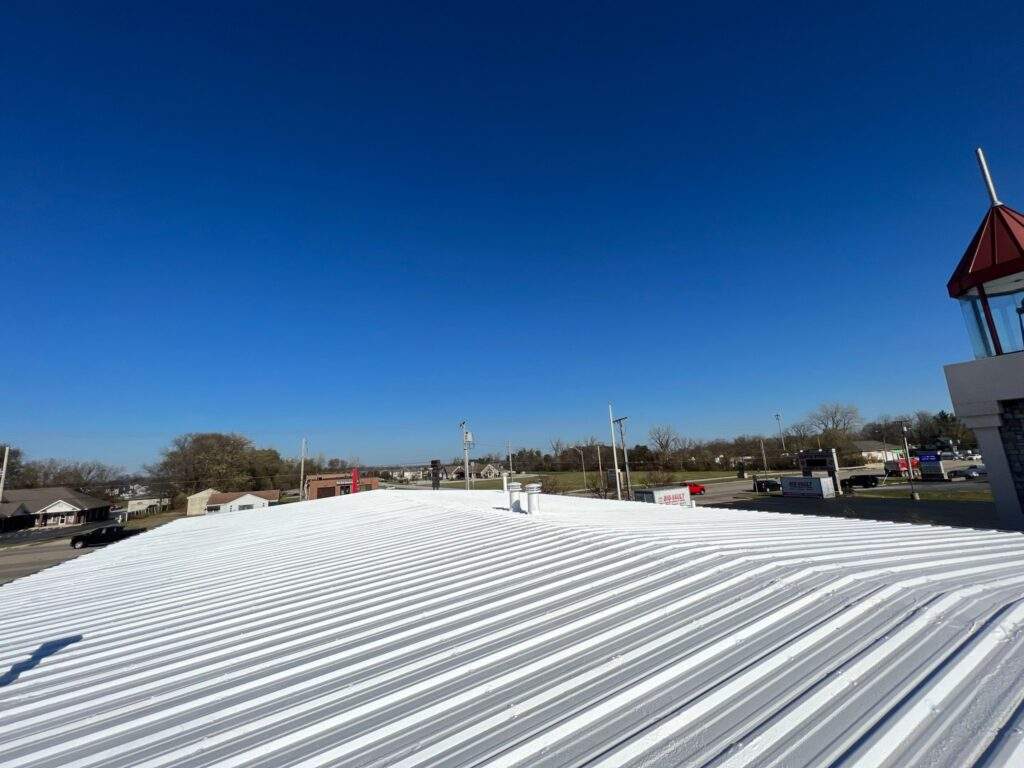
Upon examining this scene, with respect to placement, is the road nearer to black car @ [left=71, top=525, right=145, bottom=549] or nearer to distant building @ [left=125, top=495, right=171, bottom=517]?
black car @ [left=71, top=525, right=145, bottom=549]

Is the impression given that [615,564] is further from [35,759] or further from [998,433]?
[998,433]

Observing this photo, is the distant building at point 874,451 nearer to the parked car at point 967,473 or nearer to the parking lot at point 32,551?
the parked car at point 967,473

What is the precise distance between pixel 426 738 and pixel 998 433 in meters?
13.9

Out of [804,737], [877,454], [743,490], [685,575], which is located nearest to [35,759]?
[804,737]

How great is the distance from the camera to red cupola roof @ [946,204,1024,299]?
941cm

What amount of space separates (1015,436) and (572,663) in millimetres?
12893

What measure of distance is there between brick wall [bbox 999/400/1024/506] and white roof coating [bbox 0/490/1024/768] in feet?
21.1

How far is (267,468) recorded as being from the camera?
59250mm

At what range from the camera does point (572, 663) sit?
262 centimetres

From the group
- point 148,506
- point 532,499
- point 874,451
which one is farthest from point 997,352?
point 874,451

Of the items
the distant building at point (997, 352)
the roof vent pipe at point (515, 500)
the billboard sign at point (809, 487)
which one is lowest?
the billboard sign at point (809, 487)

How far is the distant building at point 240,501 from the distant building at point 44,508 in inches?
708

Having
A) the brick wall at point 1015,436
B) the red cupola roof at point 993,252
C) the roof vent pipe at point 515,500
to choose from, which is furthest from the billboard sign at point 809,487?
the roof vent pipe at point 515,500

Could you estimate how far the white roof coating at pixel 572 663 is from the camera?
1840 millimetres
